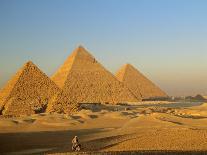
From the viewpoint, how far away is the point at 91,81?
6588 centimetres

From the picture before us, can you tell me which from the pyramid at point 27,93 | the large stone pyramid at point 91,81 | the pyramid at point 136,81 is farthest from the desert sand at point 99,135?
the pyramid at point 136,81

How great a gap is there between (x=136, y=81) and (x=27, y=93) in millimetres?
43616

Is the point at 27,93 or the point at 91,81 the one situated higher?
the point at 91,81

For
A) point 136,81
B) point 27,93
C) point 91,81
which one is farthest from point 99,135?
point 136,81

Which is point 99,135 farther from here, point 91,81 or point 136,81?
point 136,81

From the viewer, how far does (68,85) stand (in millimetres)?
63375

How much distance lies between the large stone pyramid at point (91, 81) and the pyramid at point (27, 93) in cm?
2391

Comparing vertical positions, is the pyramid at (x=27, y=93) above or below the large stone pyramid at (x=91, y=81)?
below

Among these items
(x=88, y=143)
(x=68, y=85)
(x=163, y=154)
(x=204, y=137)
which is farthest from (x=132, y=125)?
(x=68, y=85)

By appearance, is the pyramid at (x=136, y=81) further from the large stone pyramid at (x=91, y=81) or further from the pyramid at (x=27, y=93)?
the pyramid at (x=27, y=93)

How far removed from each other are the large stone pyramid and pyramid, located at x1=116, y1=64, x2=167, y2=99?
13558 millimetres

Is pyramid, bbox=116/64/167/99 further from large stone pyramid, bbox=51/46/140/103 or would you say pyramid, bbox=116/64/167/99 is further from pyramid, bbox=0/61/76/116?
pyramid, bbox=0/61/76/116

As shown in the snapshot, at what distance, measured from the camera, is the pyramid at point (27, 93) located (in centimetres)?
3788

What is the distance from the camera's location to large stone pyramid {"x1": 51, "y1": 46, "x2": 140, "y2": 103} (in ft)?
214
